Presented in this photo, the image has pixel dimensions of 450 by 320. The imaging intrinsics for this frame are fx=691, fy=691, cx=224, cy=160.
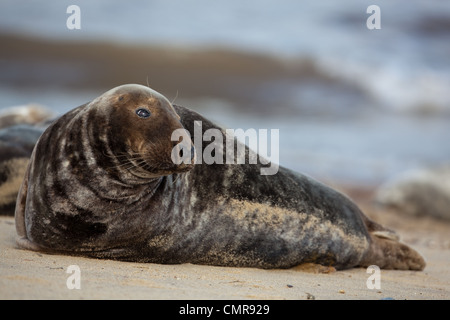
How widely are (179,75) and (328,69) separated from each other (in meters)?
4.34

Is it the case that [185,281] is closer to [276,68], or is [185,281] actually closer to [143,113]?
[143,113]

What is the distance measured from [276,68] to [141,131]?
16201mm

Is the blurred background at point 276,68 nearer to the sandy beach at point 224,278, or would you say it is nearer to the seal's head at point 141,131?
the sandy beach at point 224,278

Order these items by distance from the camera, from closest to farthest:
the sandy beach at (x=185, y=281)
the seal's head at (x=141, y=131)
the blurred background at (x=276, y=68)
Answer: the sandy beach at (x=185, y=281), the seal's head at (x=141, y=131), the blurred background at (x=276, y=68)

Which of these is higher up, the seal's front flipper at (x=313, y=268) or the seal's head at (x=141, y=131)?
the seal's head at (x=141, y=131)

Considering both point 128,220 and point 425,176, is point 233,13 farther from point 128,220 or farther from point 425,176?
point 128,220

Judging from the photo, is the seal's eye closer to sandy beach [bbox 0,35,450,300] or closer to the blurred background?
sandy beach [bbox 0,35,450,300]

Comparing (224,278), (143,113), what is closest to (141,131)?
(143,113)

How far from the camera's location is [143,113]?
11.7ft

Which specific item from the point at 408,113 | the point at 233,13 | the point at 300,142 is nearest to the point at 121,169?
the point at 300,142

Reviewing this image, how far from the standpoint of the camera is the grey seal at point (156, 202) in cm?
359

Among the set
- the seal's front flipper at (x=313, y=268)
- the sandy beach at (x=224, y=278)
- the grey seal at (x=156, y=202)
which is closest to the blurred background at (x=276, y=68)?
the sandy beach at (x=224, y=278)

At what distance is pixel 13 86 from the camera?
1518cm

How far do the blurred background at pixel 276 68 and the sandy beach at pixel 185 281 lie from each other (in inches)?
219
